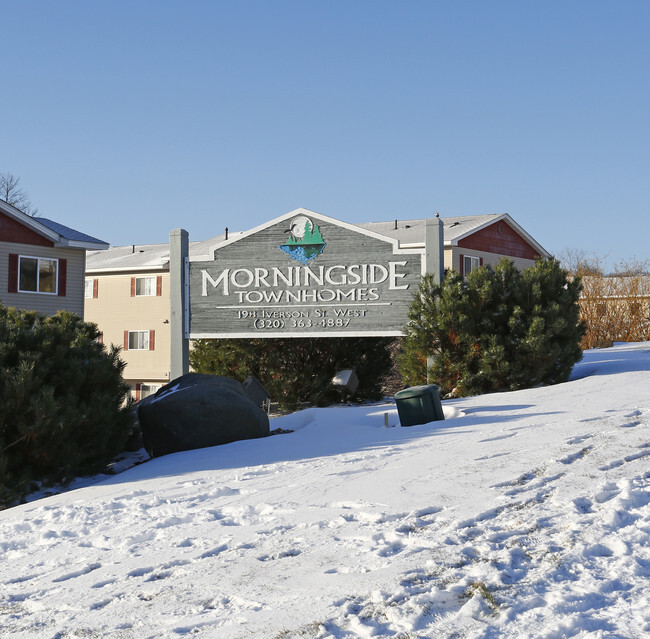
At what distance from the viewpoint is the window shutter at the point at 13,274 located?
73.7 feet

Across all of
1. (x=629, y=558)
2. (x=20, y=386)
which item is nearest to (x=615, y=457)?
(x=629, y=558)

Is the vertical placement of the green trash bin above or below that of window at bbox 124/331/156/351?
Result: below

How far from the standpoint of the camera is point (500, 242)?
3241 cm

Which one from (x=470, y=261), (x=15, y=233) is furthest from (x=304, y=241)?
(x=470, y=261)

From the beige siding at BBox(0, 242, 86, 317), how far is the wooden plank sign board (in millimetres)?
8224

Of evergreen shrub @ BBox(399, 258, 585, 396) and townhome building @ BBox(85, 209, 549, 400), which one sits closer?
evergreen shrub @ BBox(399, 258, 585, 396)

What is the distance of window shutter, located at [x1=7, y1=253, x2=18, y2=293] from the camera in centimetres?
2245

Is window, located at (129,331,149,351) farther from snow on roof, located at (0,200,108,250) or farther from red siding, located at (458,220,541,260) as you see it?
red siding, located at (458,220,541,260)

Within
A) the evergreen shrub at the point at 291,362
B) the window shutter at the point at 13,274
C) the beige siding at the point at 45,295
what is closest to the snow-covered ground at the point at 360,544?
the evergreen shrub at the point at 291,362

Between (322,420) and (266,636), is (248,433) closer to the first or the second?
(322,420)

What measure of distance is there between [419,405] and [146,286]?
24550mm

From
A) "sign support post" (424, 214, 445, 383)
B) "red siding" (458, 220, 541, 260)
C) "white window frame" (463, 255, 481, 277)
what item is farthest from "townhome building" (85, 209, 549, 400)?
"sign support post" (424, 214, 445, 383)

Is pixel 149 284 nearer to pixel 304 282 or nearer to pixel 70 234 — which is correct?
pixel 70 234

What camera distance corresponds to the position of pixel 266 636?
386 centimetres
